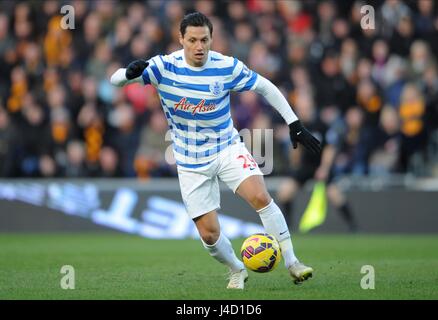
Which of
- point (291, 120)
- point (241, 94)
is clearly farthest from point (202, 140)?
point (241, 94)

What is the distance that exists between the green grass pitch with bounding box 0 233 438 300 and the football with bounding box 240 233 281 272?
0.66 feet

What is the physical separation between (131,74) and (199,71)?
61 cm

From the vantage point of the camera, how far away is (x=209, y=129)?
833 centimetres

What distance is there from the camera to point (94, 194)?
1638 centimetres

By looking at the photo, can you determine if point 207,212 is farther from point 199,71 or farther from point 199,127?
point 199,71

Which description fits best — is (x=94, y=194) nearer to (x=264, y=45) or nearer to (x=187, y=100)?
(x=264, y=45)

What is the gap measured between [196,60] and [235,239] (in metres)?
7.75

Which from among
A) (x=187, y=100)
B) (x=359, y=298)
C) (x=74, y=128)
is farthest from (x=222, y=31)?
(x=359, y=298)

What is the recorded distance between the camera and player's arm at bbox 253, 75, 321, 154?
27.0ft

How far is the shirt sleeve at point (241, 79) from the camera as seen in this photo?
8336mm

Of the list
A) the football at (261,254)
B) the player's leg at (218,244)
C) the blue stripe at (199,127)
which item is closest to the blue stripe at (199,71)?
the blue stripe at (199,127)

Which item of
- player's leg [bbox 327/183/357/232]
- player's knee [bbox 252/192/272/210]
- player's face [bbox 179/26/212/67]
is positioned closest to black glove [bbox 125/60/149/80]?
player's face [bbox 179/26/212/67]

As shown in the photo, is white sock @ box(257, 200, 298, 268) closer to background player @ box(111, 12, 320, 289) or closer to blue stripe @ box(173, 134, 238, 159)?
background player @ box(111, 12, 320, 289)
